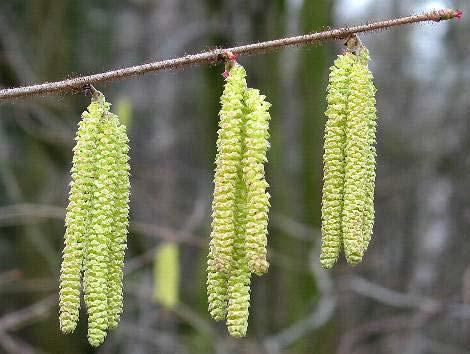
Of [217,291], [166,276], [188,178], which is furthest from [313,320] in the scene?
[217,291]

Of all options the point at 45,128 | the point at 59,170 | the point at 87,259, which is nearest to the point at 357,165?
the point at 87,259

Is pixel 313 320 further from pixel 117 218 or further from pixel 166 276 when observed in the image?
pixel 117 218

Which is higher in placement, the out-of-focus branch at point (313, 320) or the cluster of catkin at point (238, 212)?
the out-of-focus branch at point (313, 320)

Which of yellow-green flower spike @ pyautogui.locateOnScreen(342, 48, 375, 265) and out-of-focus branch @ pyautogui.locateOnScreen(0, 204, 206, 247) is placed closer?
yellow-green flower spike @ pyautogui.locateOnScreen(342, 48, 375, 265)

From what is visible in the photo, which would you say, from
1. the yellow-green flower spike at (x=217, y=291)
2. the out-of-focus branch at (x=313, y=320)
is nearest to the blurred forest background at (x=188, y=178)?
the out-of-focus branch at (x=313, y=320)

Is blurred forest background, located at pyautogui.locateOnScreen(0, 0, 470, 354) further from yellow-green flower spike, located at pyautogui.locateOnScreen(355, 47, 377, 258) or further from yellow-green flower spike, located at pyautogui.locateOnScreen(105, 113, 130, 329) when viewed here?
yellow-green flower spike, located at pyautogui.locateOnScreen(355, 47, 377, 258)

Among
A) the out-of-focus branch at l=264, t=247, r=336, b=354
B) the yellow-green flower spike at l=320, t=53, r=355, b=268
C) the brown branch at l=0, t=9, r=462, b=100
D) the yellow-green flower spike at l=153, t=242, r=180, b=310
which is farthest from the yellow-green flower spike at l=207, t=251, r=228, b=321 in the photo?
the out-of-focus branch at l=264, t=247, r=336, b=354

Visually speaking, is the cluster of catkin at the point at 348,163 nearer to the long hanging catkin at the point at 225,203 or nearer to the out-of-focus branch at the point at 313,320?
the long hanging catkin at the point at 225,203
